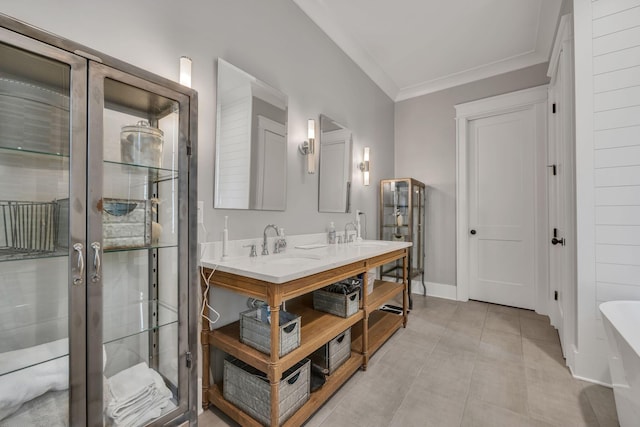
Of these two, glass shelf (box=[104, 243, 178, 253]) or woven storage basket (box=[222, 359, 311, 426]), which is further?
woven storage basket (box=[222, 359, 311, 426])

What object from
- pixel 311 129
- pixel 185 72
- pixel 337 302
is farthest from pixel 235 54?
pixel 337 302

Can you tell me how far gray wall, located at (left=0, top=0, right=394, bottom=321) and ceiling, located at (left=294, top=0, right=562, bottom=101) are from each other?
0.21 m

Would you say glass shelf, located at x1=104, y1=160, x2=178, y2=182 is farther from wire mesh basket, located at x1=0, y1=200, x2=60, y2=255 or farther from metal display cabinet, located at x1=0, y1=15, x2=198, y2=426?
wire mesh basket, located at x1=0, y1=200, x2=60, y2=255

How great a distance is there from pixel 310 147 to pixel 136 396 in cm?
188

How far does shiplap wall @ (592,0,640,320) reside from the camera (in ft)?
5.76

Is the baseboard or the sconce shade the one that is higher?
the sconce shade

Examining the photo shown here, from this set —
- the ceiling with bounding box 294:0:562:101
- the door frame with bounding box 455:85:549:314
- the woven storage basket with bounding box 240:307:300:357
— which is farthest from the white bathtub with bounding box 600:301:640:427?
the ceiling with bounding box 294:0:562:101

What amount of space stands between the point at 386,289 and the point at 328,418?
4.24ft

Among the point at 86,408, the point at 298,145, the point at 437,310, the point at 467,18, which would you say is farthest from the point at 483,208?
the point at 86,408

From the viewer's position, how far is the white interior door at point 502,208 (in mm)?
3240

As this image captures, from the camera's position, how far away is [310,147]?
2326 mm

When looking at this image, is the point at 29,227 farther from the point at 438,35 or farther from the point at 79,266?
the point at 438,35

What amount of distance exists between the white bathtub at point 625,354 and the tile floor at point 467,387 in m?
0.28

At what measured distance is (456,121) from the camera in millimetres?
3578
